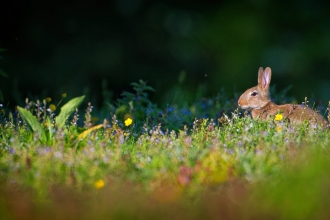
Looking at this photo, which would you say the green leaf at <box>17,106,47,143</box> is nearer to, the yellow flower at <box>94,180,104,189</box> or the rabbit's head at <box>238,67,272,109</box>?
the yellow flower at <box>94,180,104,189</box>

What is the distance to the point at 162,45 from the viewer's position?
1622cm

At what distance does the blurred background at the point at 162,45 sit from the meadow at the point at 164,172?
732 cm

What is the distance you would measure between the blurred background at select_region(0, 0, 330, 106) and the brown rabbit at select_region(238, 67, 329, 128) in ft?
19.7

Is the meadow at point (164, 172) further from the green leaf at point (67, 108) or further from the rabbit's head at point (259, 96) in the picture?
the rabbit's head at point (259, 96)

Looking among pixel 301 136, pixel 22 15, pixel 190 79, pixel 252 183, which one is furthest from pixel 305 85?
pixel 252 183

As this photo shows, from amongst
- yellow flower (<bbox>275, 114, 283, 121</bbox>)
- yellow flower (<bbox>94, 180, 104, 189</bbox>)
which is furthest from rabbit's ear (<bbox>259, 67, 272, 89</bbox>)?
yellow flower (<bbox>94, 180, 104, 189</bbox>)

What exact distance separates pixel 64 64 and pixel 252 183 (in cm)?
1022

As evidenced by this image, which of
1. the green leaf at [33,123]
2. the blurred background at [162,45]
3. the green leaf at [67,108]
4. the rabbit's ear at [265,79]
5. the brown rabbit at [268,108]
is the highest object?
the blurred background at [162,45]

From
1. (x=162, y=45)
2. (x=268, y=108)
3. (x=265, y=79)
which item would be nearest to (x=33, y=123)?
(x=268, y=108)

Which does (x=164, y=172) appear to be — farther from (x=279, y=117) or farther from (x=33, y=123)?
(x=279, y=117)

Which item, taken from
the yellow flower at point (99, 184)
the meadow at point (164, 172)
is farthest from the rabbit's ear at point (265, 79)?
the yellow flower at point (99, 184)

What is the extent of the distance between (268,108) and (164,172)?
→ 3029 millimetres

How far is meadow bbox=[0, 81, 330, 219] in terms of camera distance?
191 inches

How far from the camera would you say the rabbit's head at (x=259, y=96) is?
8797 millimetres
